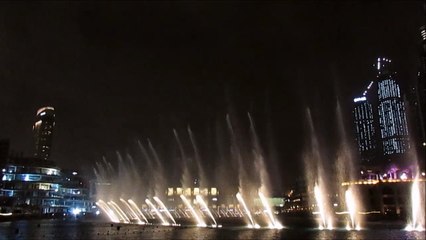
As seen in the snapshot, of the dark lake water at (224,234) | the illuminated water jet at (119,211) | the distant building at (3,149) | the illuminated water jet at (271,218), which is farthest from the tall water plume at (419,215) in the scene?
the distant building at (3,149)

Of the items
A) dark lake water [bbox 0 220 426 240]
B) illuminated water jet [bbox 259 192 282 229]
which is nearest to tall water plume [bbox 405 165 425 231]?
dark lake water [bbox 0 220 426 240]

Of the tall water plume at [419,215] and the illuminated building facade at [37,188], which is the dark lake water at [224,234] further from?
the illuminated building facade at [37,188]

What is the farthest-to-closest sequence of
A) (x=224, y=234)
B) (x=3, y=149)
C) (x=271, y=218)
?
(x=3, y=149), (x=271, y=218), (x=224, y=234)

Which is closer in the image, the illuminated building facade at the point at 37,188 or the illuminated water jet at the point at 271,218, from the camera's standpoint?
the illuminated water jet at the point at 271,218

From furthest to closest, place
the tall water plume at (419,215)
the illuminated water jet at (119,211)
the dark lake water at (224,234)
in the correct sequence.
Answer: the illuminated water jet at (119,211) → the tall water plume at (419,215) → the dark lake water at (224,234)

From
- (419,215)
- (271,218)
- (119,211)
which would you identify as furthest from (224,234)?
(119,211)

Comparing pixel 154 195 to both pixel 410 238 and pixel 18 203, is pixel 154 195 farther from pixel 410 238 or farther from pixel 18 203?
pixel 410 238

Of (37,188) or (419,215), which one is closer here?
(419,215)

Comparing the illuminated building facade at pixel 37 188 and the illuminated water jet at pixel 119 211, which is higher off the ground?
the illuminated building facade at pixel 37 188

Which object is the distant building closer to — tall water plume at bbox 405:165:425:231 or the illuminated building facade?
the illuminated building facade

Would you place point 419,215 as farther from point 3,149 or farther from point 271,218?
point 3,149

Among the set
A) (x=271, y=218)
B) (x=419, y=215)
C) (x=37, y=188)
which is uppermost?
(x=37, y=188)

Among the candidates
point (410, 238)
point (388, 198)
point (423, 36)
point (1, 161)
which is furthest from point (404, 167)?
point (1, 161)

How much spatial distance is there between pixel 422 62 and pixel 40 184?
162976 millimetres
